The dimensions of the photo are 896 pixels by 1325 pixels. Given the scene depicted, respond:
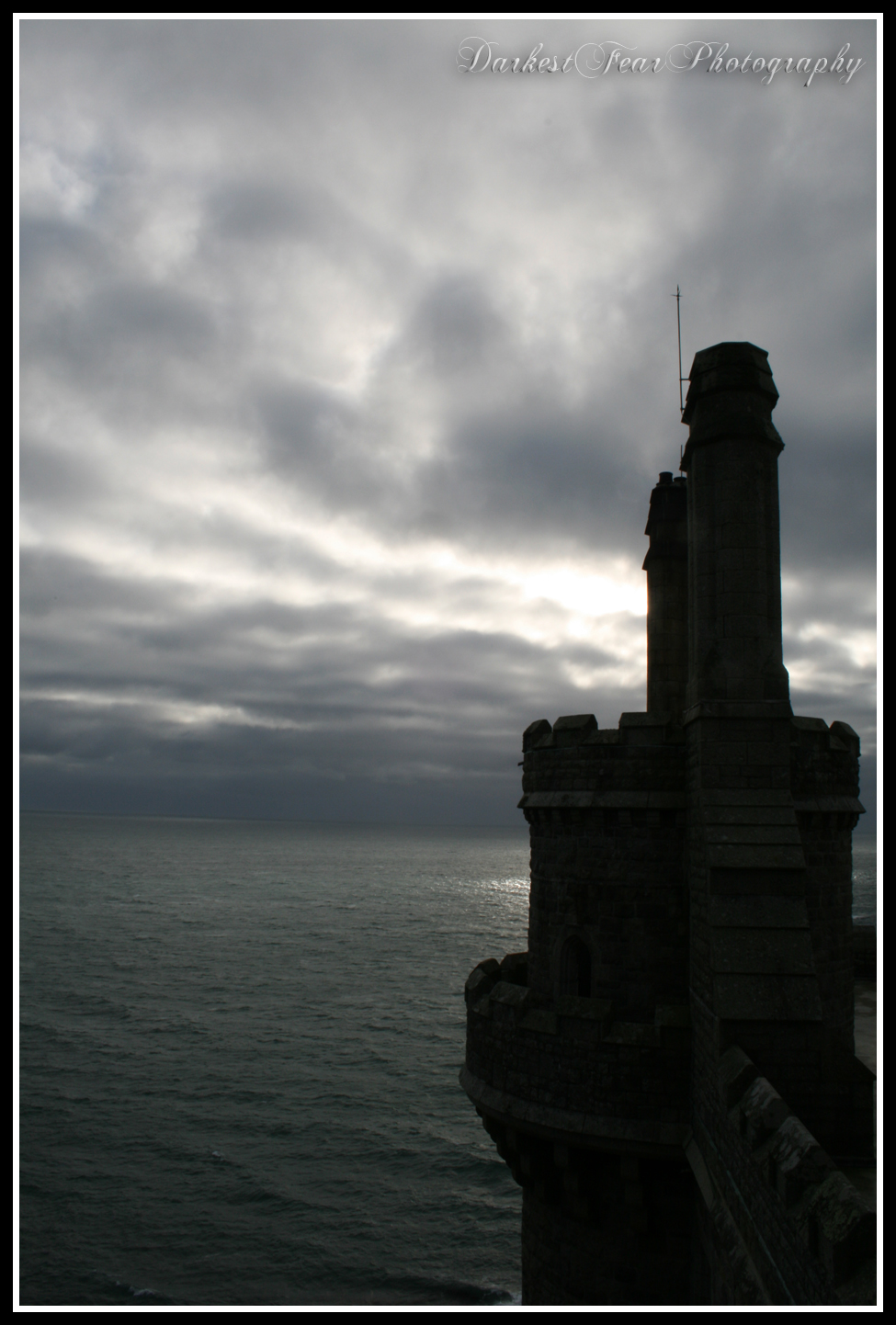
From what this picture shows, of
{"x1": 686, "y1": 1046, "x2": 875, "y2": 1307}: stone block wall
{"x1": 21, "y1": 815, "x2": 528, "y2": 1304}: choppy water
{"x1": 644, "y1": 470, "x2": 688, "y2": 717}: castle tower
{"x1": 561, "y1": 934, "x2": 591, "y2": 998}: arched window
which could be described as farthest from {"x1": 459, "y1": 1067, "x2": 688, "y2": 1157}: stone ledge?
{"x1": 21, "y1": 815, "x2": 528, "y2": 1304}: choppy water

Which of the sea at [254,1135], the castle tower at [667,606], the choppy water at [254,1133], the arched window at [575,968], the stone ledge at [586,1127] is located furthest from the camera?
the choppy water at [254,1133]

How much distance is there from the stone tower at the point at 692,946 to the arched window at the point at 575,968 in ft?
0.11

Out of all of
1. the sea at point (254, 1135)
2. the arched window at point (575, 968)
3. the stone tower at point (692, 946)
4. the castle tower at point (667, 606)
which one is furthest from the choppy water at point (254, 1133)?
the castle tower at point (667, 606)

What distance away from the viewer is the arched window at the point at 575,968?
12.6m

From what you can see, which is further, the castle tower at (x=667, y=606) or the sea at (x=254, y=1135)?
the sea at (x=254, y=1135)

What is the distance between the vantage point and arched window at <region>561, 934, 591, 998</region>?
12570mm

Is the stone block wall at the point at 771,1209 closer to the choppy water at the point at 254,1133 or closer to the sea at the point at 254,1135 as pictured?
the sea at the point at 254,1135

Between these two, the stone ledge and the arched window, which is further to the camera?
the arched window

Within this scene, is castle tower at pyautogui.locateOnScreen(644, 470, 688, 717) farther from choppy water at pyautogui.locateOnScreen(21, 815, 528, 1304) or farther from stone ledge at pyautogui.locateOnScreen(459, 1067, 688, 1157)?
choppy water at pyautogui.locateOnScreen(21, 815, 528, 1304)

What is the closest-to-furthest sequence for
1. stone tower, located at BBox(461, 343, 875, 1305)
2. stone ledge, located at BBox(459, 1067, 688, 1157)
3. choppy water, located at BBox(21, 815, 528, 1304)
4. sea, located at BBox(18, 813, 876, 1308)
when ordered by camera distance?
stone tower, located at BBox(461, 343, 875, 1305) → stone ledge, located at BBox(459, 1067, 688, 1157) → sea, located at BBox(18, 813, 876, 1308) → choppy water, located at BBox(21, 815, 528, 1304)

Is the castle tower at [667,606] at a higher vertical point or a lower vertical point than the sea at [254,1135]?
higher

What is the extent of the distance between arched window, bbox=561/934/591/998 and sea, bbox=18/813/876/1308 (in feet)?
57.8

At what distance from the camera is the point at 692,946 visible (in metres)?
11.3

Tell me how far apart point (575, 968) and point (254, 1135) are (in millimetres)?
28459
